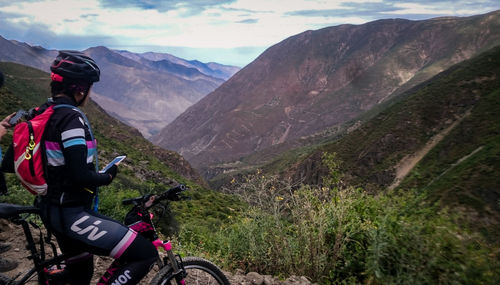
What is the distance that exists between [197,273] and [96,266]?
2392mm

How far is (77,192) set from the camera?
2.82 metres

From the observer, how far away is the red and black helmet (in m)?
2.98

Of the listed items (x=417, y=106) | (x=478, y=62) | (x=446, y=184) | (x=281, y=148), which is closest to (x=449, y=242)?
(x=446, y=184)

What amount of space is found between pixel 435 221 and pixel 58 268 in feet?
13.5

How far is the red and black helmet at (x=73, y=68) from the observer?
298cm

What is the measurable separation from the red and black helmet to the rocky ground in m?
2.81

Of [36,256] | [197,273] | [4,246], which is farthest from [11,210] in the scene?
[4,246]

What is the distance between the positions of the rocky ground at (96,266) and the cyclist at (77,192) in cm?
201

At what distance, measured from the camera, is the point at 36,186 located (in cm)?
275

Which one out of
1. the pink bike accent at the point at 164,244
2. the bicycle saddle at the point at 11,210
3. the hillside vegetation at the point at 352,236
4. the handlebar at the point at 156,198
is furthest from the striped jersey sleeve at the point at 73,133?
the hillside vegetation at the point at 352,236

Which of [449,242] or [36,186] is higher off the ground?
[36,186]

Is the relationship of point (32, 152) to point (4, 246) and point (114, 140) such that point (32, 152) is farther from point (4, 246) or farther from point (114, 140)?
point (114, 140)

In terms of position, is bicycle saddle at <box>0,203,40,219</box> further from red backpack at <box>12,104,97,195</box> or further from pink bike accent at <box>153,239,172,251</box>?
pink bike accent at <box>153,239,172,251</box>

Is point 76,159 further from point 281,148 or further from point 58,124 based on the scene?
point 281,148
